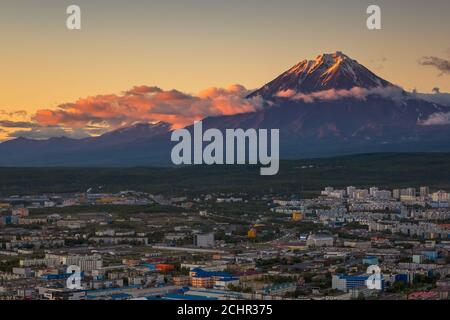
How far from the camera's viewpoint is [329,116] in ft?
267

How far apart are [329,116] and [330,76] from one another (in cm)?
373

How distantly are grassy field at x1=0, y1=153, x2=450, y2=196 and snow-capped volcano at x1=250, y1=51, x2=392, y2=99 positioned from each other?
2465 centimetres

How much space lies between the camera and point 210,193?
39.5 metres

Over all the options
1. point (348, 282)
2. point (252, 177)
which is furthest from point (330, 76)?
point (348, 282)

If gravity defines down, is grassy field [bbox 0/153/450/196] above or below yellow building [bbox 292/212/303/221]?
above

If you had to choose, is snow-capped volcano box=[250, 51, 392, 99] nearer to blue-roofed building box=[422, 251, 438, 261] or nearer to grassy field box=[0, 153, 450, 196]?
grassy field box=[0, 153, 450, 196]

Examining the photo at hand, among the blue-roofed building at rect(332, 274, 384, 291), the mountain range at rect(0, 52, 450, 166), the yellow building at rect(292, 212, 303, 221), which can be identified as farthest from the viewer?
the mountain range at rect(0, 52, 450, 166)

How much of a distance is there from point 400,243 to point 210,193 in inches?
688

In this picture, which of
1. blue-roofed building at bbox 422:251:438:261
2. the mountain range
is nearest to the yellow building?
blue-roofed building at bbox 422:251:438:261

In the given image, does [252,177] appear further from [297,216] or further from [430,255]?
[430,255]

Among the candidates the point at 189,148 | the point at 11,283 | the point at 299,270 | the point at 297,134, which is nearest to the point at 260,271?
the point at 299,270

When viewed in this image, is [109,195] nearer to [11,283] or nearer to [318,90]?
[11,283]

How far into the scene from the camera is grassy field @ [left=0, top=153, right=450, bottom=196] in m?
42.2
